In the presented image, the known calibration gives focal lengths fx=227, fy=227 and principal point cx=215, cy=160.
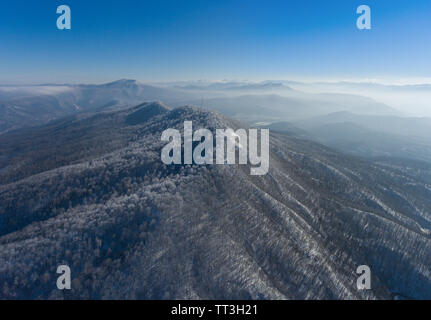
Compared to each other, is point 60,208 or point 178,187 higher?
point 178,187

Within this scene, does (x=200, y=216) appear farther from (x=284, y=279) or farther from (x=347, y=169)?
(x=347, y=169)

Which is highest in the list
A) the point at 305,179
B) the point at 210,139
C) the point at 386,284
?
the point at 210,139

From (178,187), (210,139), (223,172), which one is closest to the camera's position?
(178,187)
